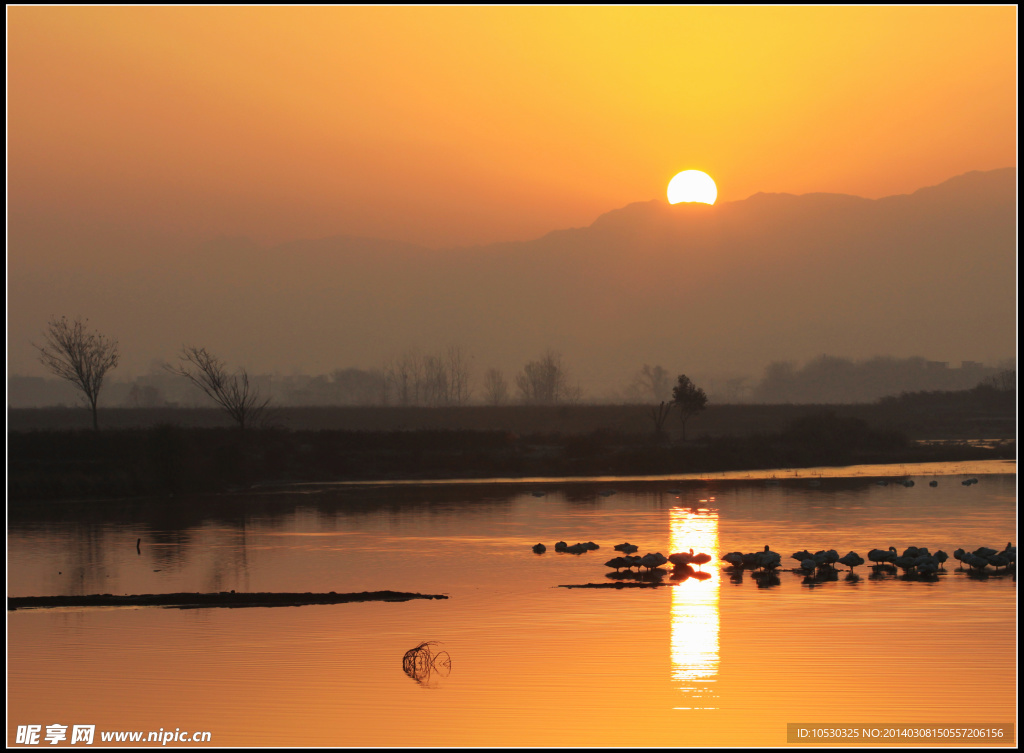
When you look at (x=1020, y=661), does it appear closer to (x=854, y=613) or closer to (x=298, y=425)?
(x=854, y=613)

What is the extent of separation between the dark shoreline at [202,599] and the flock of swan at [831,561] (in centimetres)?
689

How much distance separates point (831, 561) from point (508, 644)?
12349mm

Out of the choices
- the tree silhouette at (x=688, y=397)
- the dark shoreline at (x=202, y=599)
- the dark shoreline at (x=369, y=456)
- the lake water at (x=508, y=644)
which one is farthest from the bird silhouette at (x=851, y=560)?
the tree silhouette at (x=688, y=397)

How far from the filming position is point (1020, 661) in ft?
62.3

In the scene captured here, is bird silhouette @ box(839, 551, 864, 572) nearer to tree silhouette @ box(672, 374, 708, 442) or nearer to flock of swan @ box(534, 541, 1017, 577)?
flock of swan @ box(534, 541, 1017, 577)

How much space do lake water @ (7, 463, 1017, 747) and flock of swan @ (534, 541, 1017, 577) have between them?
635 mm

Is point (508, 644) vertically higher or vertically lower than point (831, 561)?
lower

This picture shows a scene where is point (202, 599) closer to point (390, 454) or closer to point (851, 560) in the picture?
point (851, 560)

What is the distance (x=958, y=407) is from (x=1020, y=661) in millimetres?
111249

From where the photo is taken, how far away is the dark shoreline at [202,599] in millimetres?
24516

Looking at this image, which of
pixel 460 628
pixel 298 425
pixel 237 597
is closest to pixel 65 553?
pixel 237 597

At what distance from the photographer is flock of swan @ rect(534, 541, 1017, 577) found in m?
28.8

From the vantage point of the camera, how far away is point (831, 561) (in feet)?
95.6

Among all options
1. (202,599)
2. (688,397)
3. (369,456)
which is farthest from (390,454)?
(202,599)
